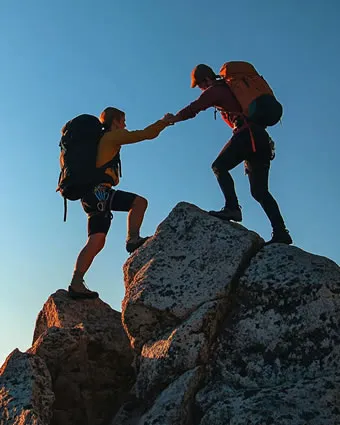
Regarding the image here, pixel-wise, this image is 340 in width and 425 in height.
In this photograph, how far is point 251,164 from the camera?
420 inches

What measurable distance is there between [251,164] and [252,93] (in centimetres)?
115

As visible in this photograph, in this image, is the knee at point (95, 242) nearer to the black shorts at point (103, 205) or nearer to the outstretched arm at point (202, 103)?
the black shorts at point (103, 205)

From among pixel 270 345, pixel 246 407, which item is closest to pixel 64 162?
pixel 270 345

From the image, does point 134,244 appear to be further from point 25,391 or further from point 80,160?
point 25,391

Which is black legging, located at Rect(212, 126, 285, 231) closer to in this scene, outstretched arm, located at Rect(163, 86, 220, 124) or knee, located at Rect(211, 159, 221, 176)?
knee, located at Rect(211, 159, 221, 176)

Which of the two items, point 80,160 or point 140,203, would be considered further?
point 140,203

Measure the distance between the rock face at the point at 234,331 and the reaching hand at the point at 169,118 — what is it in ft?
7.51

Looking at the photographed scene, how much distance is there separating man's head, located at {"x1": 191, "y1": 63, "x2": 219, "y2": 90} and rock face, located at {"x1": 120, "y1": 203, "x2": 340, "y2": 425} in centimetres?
277

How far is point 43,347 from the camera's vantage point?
9164 millimetres

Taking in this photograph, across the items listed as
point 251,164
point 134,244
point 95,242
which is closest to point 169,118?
point 251,164

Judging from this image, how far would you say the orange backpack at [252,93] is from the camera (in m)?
10.2

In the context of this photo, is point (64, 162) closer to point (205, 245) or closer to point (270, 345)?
point (205, 245)

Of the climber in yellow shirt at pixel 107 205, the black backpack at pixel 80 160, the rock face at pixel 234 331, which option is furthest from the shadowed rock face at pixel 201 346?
the black backpack at pixel 80 160

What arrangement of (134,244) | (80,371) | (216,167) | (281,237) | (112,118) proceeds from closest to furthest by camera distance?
(80,371), (281,237), (216,167), (134,244), (112,118)
